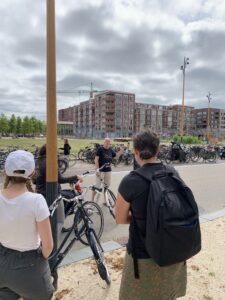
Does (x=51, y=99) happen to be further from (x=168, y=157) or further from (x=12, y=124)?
(x=12, y=124)

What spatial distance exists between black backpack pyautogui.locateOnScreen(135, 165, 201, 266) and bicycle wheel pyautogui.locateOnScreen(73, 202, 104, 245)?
1.76 metres

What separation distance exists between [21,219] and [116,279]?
6.71 ft

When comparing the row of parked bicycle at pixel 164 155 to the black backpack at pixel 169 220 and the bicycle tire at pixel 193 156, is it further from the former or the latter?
the black backpack at pixel 169 220

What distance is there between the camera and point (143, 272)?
6.53 feet

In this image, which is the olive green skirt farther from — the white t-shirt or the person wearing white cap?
the white t-shirt

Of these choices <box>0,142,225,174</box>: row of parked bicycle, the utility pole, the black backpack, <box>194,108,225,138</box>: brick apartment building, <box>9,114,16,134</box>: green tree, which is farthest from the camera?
<box>194,108,225,138</box>: brick apartment building

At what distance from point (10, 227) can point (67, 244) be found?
6.08ft

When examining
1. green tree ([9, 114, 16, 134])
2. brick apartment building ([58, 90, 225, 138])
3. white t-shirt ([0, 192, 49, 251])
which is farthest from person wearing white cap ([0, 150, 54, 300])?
green tree ([9, 114, 16, 134])

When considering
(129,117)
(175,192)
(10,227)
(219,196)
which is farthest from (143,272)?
(129,117)

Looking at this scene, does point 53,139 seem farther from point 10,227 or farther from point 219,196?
point 219,196

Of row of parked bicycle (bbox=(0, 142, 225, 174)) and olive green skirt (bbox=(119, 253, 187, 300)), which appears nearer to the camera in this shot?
olive green skirt (bbox=(119, 253, 187, 300))

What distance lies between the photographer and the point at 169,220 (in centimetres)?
176

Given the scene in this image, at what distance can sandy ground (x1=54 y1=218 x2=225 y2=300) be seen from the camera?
3.14 meters

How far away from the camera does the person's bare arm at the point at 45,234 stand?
6.08ft
